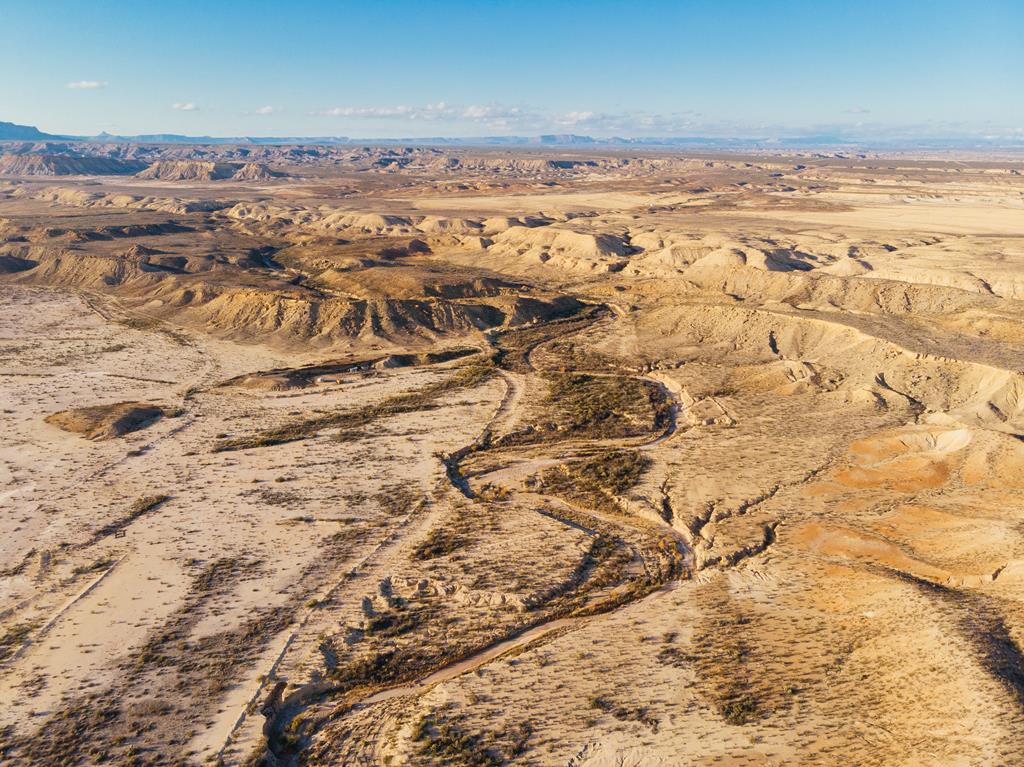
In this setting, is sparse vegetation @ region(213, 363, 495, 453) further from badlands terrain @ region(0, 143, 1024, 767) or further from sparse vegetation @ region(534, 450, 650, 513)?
sparse vegetation @ region(534, 450, 650, 513)

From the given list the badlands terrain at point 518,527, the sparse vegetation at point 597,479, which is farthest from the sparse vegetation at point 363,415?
the sparse vegetation at point 597,479

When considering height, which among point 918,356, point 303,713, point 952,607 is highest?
point 918,356

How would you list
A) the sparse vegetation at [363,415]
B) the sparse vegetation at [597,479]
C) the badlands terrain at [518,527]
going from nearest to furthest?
the badlands terrain at [518,527] < the sparse vegetation at [597,479] < the sparse vegetation at [363,415]

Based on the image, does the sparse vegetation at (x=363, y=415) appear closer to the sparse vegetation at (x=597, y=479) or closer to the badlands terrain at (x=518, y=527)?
the badlands terrain at (x=518, y=527)

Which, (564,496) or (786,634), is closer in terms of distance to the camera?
(786,634)

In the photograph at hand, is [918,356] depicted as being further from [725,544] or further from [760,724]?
[760,724]

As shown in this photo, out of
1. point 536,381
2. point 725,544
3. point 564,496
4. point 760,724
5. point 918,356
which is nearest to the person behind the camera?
point 760,724

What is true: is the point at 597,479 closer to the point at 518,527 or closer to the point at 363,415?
the point at 518,527

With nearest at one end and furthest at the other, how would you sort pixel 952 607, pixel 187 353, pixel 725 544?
pixel 952 607 → pixel 725 544 → pixel 187 353

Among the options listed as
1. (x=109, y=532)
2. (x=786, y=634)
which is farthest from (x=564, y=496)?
(x=109, y=532)

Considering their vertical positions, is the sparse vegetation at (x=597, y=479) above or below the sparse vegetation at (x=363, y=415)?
below
